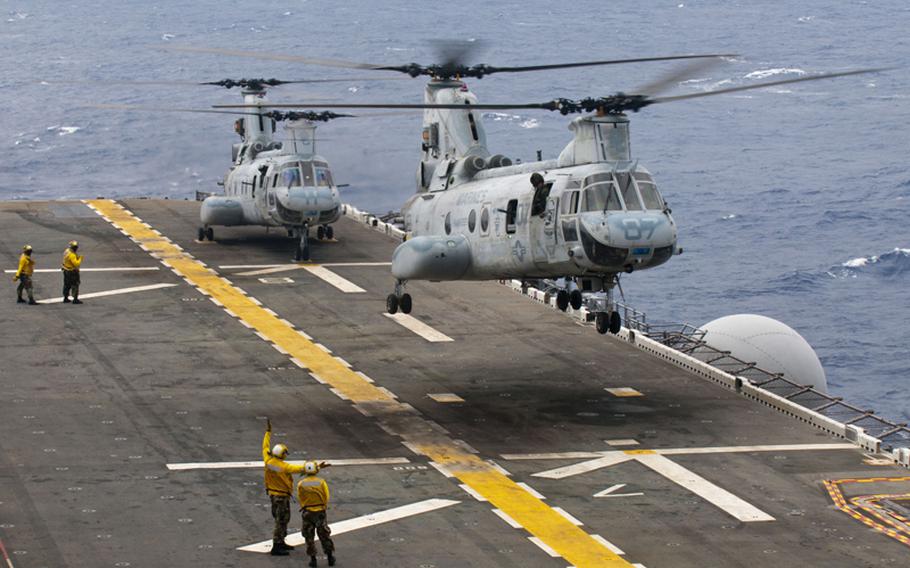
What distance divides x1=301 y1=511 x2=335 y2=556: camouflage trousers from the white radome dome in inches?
812

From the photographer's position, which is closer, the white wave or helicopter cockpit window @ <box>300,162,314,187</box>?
helicopter cockpit window @ <box>300,162,314,187</box>

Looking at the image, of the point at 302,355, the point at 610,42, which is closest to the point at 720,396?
the point at 302,355

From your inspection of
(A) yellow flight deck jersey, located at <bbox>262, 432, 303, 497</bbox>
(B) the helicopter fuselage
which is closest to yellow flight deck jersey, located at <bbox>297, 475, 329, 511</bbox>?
(A) yellow flight deck jersey, located at <bbox>262, 432, 303, 497</bbox>

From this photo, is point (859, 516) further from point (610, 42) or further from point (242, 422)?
point (610, 42)

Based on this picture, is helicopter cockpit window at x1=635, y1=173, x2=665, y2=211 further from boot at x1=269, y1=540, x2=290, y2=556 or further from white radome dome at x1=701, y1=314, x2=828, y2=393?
boot at x1=269, y1=540, x2=290, y2=556

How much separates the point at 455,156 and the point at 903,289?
4577cm

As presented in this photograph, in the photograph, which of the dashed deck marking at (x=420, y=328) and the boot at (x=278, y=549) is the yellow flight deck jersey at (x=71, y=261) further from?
the boot at (x=278, y=549)

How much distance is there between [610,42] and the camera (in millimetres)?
163750

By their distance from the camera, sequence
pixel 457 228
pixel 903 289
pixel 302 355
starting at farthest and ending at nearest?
pixel 903 289
pixel 302 355
pixel 457 228

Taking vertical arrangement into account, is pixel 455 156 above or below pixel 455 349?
above

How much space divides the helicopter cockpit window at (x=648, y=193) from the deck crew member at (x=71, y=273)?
18998 mm

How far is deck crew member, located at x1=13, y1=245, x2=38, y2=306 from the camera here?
1874 inches

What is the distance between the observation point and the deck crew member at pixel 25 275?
47.6 m

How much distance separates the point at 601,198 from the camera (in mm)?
35469
